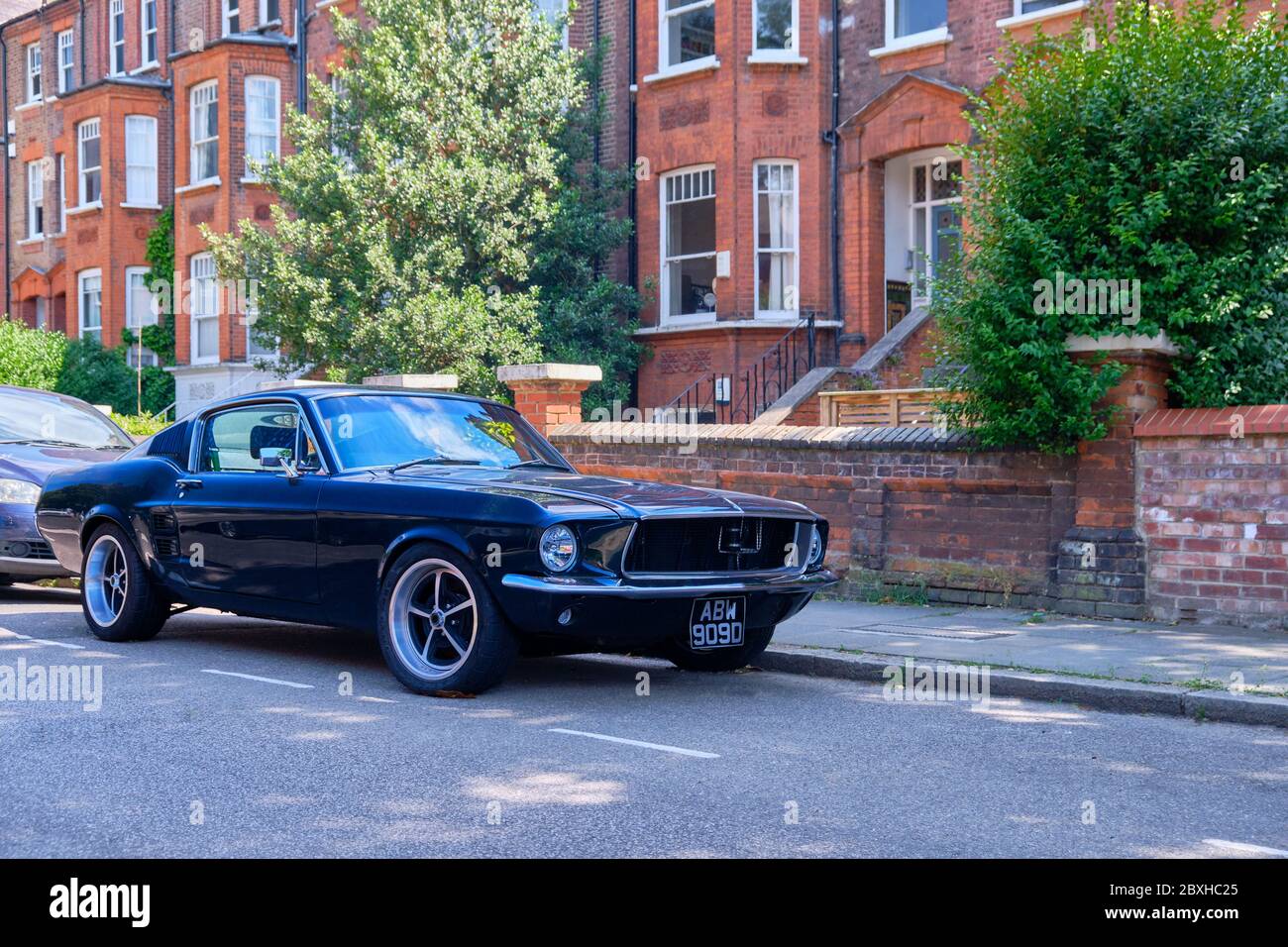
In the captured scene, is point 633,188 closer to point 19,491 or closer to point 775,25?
point 775,25

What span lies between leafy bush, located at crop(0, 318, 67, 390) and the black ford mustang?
21.4m

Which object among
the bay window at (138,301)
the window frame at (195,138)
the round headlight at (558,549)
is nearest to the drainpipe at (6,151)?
the bay window at (138,301)

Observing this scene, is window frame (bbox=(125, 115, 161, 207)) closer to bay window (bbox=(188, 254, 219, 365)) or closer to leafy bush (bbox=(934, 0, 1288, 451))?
bay window (bbox=(188, 254, 219, 365))

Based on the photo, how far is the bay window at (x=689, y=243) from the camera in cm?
2212

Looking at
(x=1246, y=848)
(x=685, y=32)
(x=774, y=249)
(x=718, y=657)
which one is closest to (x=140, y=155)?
(x=685, y=32)

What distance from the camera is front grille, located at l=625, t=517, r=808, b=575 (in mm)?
7547

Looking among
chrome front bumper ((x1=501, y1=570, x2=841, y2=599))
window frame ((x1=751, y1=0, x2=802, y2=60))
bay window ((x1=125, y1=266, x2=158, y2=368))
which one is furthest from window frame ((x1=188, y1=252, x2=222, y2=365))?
chrome front bumper ((x1=501, y1=570, x2=841, y2=599))

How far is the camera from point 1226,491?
1024 cm

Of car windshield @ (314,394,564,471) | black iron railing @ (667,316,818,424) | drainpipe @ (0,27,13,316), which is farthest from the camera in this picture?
drainpipe @ (0,27,13,316)

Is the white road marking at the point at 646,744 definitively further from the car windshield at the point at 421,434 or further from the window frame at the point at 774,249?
the window frame at the point at 774,249

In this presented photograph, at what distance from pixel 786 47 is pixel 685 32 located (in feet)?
5.94

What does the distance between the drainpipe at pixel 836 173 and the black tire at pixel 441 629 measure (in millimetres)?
14130

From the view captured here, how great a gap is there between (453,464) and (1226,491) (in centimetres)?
538
